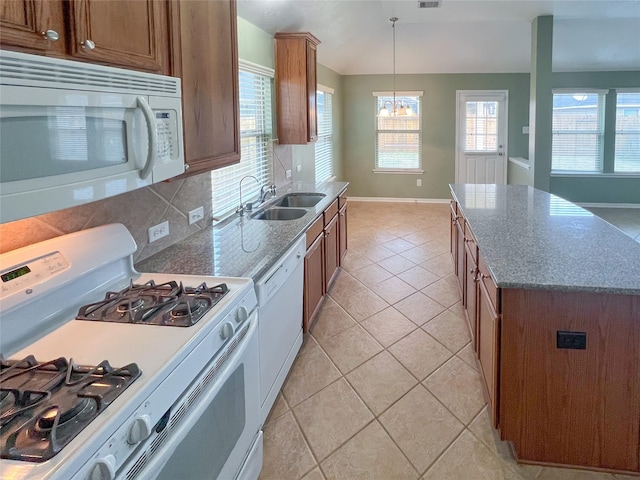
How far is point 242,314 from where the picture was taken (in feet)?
6.07

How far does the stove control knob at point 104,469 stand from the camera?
980mm

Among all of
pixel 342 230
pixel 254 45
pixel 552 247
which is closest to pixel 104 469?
pixel 552 247

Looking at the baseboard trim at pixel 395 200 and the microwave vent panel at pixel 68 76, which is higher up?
the microwave vent panel at pixel 68 76

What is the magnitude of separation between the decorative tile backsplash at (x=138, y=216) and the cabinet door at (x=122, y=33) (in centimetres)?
57

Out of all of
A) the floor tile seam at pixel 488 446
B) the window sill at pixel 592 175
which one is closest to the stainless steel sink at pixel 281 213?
the floor tile seam at pixel 488 446

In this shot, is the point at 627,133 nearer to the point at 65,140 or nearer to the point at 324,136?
the point at 324,136

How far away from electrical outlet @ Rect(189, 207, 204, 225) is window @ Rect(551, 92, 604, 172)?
7.01 metres

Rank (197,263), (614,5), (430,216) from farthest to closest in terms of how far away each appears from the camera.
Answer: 1. (430,216)
2. (614,5)
3. (197,263)

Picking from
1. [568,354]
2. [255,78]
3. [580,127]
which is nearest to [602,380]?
[568,354]

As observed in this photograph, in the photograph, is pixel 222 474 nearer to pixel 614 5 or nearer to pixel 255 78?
pixel 255 78

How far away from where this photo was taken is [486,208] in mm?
3713

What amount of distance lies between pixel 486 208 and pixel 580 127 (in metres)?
5.86

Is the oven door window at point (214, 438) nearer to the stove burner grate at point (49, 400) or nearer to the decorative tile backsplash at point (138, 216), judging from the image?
the stove burner grate at point (49, 400)

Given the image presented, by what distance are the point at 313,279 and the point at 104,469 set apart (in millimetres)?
2587
